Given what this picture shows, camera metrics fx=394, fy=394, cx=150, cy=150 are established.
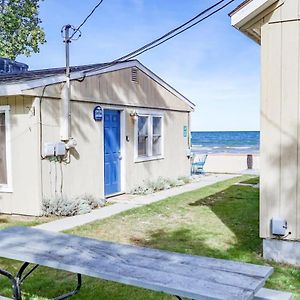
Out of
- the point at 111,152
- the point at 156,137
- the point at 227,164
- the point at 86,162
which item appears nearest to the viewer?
the point at 86,162

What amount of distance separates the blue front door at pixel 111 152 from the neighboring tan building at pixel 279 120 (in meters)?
5.41

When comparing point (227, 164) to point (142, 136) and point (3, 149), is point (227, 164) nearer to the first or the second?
point (142, 136)

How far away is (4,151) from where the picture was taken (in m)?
7.96

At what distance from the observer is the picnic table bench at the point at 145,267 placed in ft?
7.48

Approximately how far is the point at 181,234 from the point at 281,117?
8.39ft

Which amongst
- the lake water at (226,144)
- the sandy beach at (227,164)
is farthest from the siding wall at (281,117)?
the lake water at (226,144)

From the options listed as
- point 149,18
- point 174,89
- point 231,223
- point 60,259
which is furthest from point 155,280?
point 149,18

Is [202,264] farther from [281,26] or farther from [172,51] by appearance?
[172,51]

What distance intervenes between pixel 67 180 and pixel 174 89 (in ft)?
18.1

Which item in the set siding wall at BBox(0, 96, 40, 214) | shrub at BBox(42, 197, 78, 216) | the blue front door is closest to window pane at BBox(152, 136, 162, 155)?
the blue front door

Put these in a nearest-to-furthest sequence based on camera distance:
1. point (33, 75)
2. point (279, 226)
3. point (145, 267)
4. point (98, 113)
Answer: point (145, 267) → point (279, 226) → point (33, 75) → point (98, 113)

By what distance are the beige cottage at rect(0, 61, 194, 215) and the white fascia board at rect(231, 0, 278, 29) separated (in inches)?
162

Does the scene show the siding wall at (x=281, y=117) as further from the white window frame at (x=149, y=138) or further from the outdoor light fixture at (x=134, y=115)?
the white window frame at (x=149, y=138)

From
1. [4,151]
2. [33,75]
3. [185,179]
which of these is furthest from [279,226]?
[185,179]
